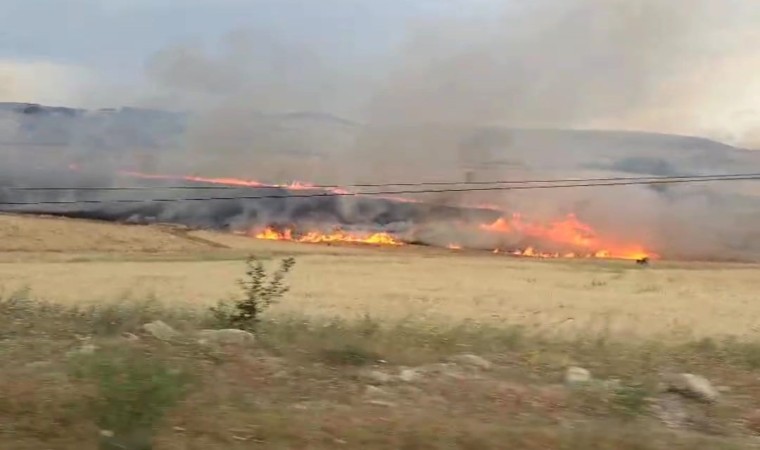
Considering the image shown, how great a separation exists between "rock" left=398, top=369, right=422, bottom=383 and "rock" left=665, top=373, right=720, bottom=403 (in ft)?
8.88

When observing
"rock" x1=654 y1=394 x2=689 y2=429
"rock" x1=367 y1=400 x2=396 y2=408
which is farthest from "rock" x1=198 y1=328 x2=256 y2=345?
"rock" x1=654 y1=394 x2=689 y2=429

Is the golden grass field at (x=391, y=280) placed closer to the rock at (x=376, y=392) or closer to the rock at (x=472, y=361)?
the rock at (x=472, y=361)

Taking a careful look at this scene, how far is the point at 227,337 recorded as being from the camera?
11.0 meters

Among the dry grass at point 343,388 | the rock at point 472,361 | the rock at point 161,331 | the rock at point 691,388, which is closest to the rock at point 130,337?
the dry grass at point 343,388

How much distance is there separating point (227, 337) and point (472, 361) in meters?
3.03

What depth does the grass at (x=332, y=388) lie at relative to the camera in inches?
259

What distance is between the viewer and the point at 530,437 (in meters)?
6.79

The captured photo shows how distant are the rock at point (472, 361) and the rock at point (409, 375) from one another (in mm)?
861

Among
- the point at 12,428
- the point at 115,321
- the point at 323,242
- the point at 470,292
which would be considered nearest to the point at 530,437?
the point at 12,428

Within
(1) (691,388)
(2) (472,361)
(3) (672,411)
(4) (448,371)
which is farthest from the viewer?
(2) (472,361)

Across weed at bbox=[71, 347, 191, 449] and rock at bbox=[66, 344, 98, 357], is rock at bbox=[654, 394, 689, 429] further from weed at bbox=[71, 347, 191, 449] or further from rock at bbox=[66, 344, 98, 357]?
rock at bbox=[66, 344, 98, 357]

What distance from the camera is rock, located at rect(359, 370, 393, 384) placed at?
31.6 feet

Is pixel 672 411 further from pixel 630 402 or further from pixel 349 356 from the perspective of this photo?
pixel 349 356

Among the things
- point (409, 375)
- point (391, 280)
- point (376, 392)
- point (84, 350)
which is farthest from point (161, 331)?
point (391, 280)
